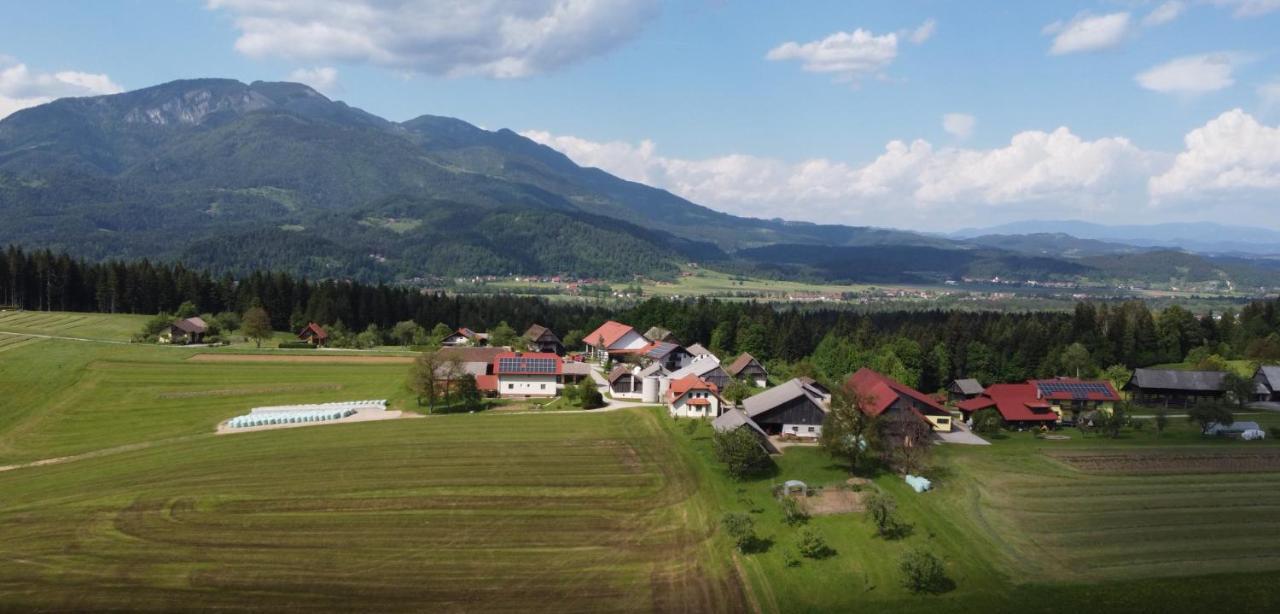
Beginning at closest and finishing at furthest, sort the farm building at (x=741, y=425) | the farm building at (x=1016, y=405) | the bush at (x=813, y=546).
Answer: the bush at (x=813, y=546)
the farm building at (x=741, y=425)
the farm building at (x=1016, y=405)

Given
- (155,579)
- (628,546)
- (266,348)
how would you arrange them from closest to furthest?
1. (155,579)
2. (628,546)
3. (266,348)

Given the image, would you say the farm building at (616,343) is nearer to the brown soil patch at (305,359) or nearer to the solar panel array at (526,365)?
the solar panel array at (526,365)

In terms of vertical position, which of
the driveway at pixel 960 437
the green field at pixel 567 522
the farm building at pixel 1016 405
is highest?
the farm building at pixel 1016 405

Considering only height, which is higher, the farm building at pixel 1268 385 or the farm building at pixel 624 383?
the farm building at pixel 1268 385

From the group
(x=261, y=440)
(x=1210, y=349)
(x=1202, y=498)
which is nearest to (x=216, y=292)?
(x=261, y=440)

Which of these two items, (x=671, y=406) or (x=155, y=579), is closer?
(x=155, y=579)

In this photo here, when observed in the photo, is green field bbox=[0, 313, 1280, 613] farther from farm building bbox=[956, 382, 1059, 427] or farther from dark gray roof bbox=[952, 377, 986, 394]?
dark gray roof bbox=[952, 377, 986, 394]

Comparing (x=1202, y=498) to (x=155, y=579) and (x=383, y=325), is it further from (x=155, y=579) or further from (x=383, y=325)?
(x=383, y=325)

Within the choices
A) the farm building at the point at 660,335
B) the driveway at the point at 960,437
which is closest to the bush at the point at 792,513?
the driveway at the point at 960,437

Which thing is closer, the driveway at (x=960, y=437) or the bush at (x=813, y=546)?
the bush at (x=813, y=546)
